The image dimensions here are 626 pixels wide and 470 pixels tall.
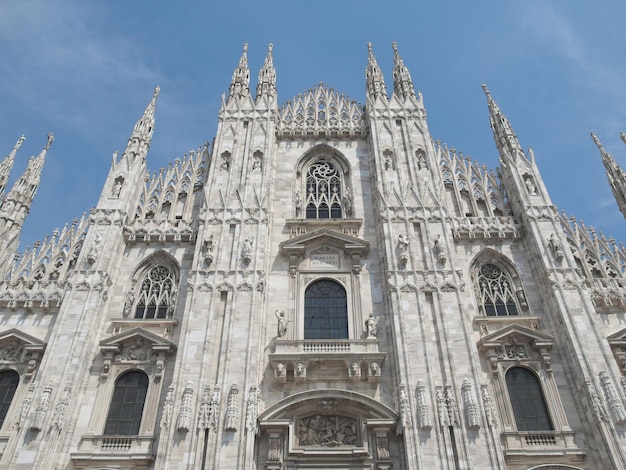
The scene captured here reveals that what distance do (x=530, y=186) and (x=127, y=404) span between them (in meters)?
16.3

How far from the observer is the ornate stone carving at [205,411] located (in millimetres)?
14312

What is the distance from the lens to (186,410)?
47.5ft

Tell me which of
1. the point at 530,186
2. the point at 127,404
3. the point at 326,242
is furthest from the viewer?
the point at 530,186

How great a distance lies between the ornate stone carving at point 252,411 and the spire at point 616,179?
15.7 metres

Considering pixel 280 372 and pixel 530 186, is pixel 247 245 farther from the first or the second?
pixel 530 186

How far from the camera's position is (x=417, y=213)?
19.4 meters

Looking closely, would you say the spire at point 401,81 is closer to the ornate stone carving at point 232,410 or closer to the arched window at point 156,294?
the arched window at point 156,294

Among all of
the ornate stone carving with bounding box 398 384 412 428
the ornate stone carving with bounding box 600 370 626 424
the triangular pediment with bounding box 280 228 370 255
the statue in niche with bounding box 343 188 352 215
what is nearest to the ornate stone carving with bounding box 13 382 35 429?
the triangular pediment with bounding box 280 228 370 255

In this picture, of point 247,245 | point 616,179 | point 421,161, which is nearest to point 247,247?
point 247,245

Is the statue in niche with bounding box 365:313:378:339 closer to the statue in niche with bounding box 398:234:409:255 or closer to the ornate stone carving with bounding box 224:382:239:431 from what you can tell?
the statue in niche with bounding box 398:234:409:255

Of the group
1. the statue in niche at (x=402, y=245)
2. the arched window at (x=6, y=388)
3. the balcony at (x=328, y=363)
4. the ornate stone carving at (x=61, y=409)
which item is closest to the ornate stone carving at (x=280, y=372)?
the balcony at (x=328, y=363)

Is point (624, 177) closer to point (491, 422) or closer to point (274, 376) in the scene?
point (491, 422)

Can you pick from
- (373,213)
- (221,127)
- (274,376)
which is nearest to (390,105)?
(373,213)

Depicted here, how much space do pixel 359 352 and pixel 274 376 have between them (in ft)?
8.80
